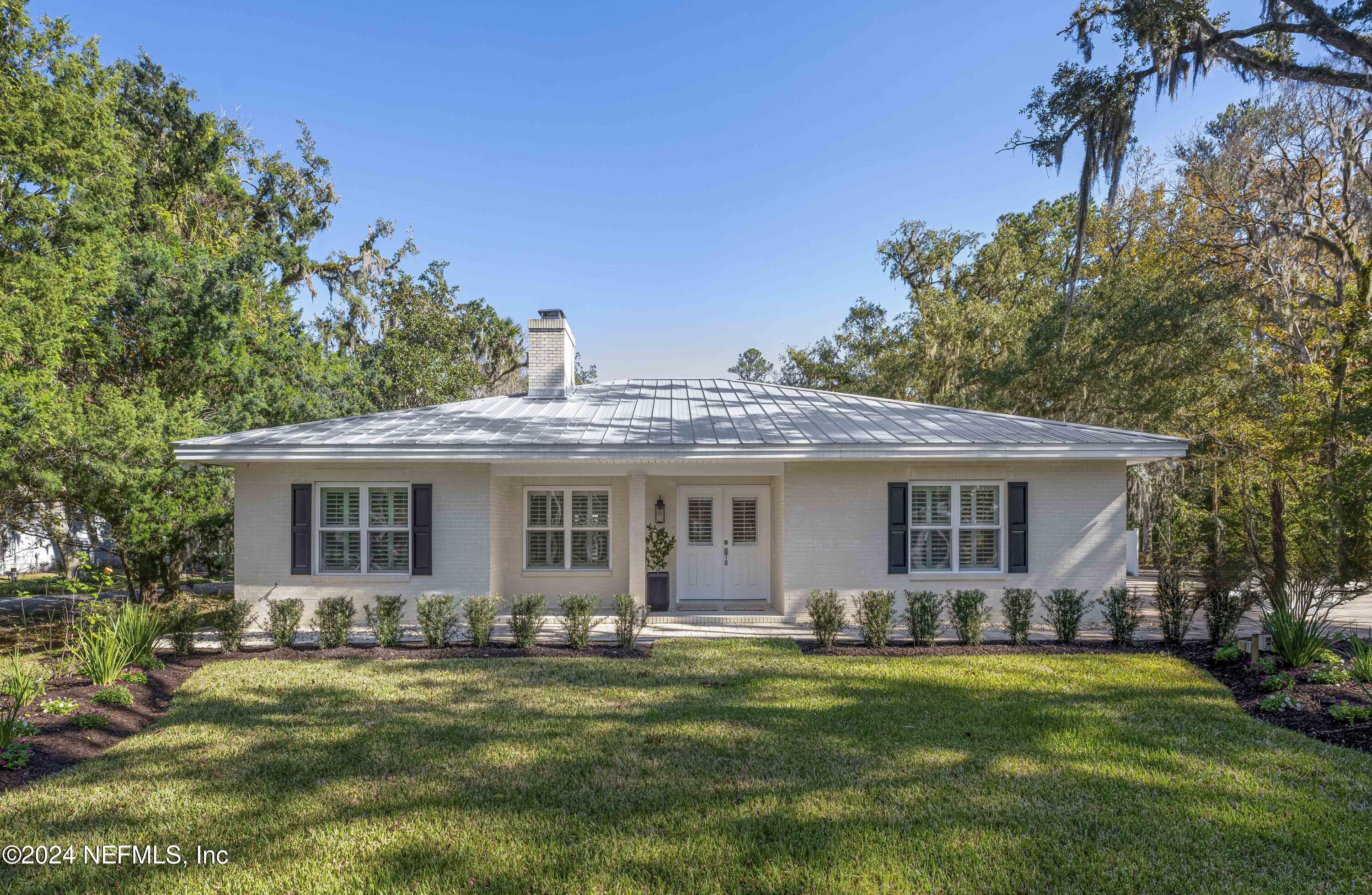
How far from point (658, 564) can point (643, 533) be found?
1.35 metres

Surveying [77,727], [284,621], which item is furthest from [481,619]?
[77,727]

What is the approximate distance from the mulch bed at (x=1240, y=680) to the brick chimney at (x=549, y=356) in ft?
23.5

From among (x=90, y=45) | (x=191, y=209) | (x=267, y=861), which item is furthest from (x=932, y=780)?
(x=191, y=209)

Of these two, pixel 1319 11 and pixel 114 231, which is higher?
pixel 1319 11

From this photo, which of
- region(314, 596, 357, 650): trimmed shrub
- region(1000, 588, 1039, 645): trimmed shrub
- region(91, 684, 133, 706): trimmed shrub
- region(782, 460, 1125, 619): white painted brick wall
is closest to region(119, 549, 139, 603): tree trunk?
region(314, 596, 357, 650): trimmed shrub

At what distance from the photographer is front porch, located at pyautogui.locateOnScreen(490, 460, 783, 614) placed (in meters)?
10.1

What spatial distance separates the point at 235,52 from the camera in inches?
567

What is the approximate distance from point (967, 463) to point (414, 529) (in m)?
8.65

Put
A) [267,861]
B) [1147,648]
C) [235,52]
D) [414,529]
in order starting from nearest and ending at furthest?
[267,861], [1147,648], [414,529], [235,52]

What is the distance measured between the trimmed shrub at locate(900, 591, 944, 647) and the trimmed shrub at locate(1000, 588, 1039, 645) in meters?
0.94

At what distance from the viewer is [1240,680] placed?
22.5 ft

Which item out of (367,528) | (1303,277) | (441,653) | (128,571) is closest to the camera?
(441,653)

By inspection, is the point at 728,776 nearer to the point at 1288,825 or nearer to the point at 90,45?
the point at 1288,825

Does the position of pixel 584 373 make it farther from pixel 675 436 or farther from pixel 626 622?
pixel 626 622
